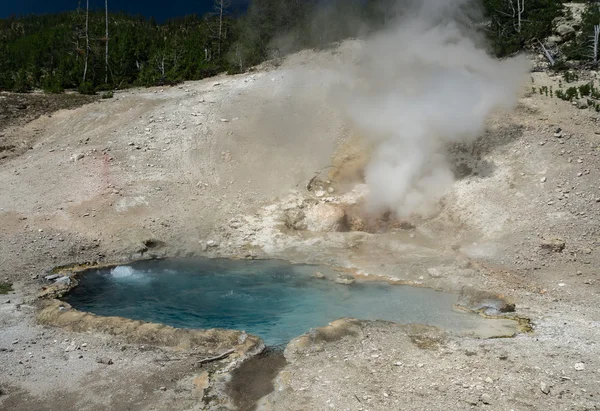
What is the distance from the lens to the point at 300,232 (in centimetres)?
1345

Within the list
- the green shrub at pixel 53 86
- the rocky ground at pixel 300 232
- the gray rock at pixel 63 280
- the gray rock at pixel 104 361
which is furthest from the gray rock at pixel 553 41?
the green shrub at pixel 53 86

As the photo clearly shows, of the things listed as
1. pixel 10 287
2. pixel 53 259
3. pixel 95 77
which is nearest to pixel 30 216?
pixel 53 259

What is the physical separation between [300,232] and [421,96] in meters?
5.82

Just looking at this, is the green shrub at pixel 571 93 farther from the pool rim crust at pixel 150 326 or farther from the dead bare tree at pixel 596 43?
the pool rim crust at pixel 150 326

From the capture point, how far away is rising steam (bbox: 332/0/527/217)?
14.1 m

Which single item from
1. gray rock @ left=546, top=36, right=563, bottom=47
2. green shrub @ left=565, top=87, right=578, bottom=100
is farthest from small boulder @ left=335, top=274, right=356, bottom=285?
gray rock @ left=546, top=36, right=563, bottom=47

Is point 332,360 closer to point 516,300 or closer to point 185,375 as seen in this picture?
point 185,375

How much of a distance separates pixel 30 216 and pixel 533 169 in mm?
13186

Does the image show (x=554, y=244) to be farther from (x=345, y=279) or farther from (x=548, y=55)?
(x=548, y=55)

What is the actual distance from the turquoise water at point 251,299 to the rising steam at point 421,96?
400 centimetres

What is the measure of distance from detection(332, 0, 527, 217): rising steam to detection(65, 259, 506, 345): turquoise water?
400 centimetres

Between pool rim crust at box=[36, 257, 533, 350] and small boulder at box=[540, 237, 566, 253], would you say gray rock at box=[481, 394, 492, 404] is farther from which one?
small boulder at box=[540, 237, 566, 253]

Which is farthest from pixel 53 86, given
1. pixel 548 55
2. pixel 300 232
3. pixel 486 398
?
pixel 486 398

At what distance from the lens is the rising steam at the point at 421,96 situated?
14078mm
